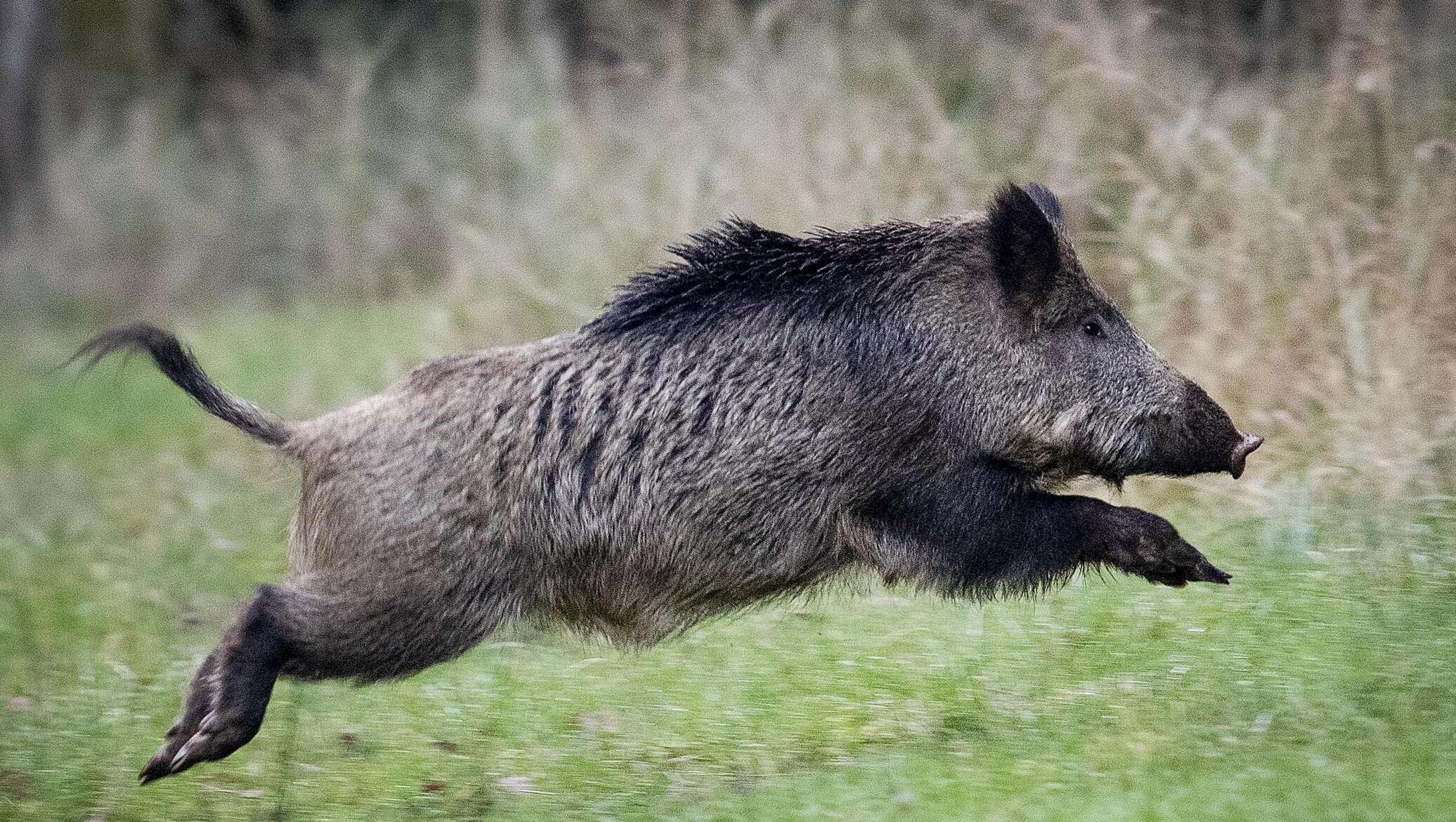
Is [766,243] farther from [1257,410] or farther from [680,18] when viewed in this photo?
[680,18]

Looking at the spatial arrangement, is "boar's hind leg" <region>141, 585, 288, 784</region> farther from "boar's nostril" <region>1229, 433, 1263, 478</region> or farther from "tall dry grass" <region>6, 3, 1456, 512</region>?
"tall dry grass" <region>6, 3, 1456, 512</region>

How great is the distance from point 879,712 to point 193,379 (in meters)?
2.16

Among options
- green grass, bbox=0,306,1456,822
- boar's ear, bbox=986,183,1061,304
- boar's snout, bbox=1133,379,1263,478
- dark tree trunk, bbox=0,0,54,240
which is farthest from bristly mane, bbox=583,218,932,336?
dark tree trunk, bbox=0,0,54,240

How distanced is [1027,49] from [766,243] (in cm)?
366

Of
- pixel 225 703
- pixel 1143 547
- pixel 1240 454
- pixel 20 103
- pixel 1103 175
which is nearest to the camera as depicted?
pixel 225 703

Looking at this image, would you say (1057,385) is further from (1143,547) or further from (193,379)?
(193,379)

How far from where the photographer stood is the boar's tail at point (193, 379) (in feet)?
15.1

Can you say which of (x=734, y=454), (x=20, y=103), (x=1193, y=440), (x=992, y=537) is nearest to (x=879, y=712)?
(x=992, y=537)

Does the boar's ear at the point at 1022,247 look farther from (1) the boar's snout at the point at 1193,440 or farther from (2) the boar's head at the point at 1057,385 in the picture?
(1) the boar's snout at the point at 1193,440

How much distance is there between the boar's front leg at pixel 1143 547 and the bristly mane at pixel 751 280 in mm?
852

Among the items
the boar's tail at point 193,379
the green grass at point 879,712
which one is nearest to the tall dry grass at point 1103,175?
the green grass at point 879,712

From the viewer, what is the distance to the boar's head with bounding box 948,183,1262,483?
4.48 meters

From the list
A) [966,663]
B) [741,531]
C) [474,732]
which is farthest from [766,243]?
[474,732]

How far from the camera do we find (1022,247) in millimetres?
4520
